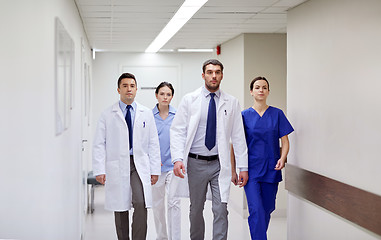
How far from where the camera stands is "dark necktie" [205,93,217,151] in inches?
162

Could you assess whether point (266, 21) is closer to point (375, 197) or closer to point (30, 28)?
point (375, 197)

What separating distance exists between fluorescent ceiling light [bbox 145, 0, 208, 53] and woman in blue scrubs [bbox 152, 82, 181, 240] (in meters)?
0.83

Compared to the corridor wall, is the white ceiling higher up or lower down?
higher up

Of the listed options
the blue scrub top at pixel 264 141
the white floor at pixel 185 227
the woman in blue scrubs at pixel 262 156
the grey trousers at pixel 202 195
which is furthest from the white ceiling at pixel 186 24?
the white floor at pixel 185 227

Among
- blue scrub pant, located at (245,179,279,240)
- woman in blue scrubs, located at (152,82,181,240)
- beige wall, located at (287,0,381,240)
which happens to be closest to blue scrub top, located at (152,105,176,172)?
woman in blue scrubs, located at (152,82,181,240)

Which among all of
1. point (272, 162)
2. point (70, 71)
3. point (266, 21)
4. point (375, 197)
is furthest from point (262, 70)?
point (375, 197)

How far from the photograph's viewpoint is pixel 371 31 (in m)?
3.47

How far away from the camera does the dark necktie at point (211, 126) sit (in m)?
4.12

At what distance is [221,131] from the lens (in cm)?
415

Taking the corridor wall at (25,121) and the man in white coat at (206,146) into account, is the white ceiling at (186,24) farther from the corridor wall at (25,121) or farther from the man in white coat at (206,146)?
the corridor wall at (25,121)

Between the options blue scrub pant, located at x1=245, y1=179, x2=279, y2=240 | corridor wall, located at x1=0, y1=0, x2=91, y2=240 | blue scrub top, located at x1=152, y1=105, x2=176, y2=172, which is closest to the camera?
corridor wall, located at x1=0, y1=0, x2=91, y2=240

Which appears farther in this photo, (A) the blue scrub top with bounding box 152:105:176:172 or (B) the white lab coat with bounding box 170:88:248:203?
(A) the blue scrub top with bounding box 152:105:176:172

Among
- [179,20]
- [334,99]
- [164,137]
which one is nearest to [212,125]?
[334,99]

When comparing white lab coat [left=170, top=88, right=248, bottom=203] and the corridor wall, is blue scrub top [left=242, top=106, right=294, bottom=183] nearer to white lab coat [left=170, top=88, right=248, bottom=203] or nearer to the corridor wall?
white lab coat [left=170, top=88, right=248, bottom=203]
